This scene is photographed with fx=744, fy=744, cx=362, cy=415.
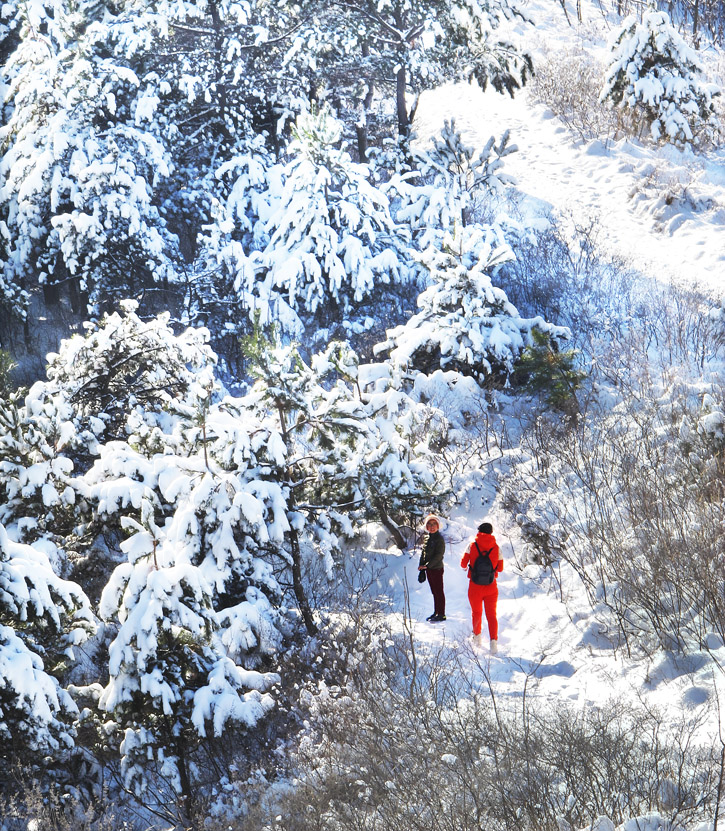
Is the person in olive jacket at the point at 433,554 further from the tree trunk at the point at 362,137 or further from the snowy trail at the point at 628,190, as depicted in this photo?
the tree trunk at the point at 362,137

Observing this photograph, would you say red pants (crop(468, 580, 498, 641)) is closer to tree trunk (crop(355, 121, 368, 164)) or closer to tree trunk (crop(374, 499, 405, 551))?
tree trunk (crop(374, 499, 405, 551))

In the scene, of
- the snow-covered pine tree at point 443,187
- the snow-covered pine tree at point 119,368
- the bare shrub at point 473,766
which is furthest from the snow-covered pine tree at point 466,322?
the bare shrub at point 473,766

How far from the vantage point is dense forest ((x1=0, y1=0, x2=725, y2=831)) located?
17.5ft

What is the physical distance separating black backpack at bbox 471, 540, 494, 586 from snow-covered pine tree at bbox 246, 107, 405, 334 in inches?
280

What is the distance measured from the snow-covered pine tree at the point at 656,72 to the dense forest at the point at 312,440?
6 cm

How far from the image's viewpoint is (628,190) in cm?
1648

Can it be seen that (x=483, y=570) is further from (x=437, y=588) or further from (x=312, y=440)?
(x=312, y=440)

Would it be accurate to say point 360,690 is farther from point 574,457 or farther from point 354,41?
point 354,41

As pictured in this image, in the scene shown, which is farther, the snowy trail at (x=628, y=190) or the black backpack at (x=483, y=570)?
the snowy trail at (x=628, y=190)

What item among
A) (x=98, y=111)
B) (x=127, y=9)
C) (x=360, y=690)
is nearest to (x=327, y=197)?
(x=98, y=111)

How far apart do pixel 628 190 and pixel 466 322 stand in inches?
327

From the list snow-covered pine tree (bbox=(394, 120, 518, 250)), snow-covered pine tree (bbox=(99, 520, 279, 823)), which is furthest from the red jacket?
snow-covered pine tree (bbox=(394, 120, 518, 250))

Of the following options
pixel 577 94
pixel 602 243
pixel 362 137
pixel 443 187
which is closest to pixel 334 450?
pixel 443 187

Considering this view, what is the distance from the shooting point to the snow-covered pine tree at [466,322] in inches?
409
